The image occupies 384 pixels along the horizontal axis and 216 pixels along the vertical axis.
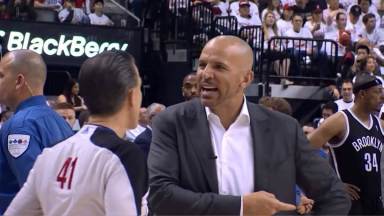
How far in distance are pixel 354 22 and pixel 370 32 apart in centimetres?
38

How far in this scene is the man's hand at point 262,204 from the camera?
12.5 ft

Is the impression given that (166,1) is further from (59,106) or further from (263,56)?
(59,106)

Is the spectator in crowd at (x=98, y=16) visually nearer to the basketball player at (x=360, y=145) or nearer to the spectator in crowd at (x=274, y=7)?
the spectator in crowd at (x=274, y=7)

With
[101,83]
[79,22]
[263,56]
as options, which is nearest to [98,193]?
[101,83]

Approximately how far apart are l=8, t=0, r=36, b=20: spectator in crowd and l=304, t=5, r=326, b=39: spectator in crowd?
526 centimetres

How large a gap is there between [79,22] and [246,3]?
323 cm

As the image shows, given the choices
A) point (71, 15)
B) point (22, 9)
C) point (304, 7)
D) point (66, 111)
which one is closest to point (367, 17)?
point (304, 7)

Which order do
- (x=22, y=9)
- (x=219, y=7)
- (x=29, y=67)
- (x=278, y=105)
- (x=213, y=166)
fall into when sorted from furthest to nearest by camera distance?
(x=219, y=7)
(x=22, y=9)
(x=278, y=105)
(x=29, y=67)
(x=213, y=166)

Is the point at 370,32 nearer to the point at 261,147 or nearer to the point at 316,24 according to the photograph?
the point at 316,24

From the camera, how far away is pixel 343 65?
16.5 meters

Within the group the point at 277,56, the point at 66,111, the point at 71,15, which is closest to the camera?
the point at 66,111

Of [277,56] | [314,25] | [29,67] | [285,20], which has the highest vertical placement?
[29,67]

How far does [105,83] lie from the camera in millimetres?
3252

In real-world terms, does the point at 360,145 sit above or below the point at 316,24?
above
